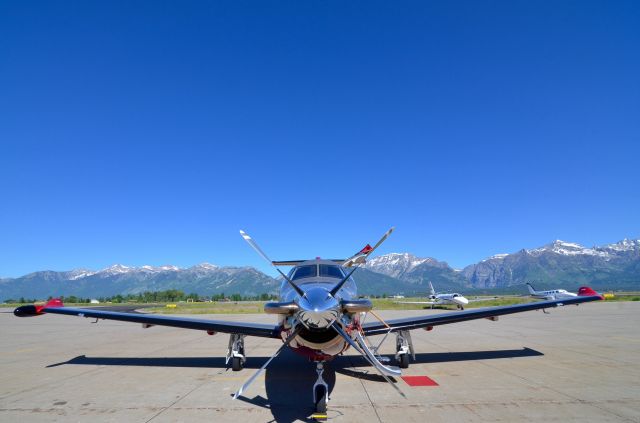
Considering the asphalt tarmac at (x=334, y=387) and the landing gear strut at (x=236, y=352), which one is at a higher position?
the landing gear strut at (x=236, y=352)

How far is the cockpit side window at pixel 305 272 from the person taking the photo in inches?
324

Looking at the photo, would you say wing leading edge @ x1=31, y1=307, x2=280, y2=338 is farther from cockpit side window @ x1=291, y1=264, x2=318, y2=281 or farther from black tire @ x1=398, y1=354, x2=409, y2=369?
black tire @ x1=398, y1=354, x2=409, y2=369

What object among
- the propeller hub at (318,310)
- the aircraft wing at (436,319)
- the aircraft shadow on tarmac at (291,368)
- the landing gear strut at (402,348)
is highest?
the propeller hub at (318,310)

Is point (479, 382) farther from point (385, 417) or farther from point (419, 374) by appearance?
point (385, 417)

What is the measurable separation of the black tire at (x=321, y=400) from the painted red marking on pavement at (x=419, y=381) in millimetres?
3218

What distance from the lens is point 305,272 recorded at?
8391mm

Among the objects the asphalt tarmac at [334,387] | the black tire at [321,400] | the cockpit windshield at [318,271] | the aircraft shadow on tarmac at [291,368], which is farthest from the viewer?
the cockpit windshield at [318,271]

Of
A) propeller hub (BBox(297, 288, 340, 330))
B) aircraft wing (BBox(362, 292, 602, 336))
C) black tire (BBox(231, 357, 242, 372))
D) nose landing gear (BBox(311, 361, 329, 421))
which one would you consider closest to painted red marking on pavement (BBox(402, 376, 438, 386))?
aircraft wing (BBox(362, 292, 602, 336))

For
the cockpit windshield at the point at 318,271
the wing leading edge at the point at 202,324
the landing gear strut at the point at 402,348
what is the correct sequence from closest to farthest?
the cockpit windshield at the point at 318,271 → the wing leading edge at the point at 202,324 → the landing gear strut at the point at 402,348

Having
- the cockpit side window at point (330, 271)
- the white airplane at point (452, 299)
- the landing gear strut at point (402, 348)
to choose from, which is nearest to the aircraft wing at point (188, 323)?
the cockpit side window at point (330, 271)

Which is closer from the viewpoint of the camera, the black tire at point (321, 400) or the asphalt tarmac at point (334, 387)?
the black tire at point (321, 400)

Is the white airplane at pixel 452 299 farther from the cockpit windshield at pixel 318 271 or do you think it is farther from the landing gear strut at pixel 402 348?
the cockpit windshield at pixel 318 271

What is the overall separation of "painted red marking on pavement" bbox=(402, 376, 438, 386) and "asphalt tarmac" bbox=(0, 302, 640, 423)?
9.4 inches

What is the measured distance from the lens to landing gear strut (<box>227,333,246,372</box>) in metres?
10.1
